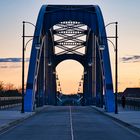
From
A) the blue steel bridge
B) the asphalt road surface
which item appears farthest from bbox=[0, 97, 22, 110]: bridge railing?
the asphalt road surface

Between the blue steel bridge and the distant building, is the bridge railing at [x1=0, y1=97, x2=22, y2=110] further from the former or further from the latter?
the distant building

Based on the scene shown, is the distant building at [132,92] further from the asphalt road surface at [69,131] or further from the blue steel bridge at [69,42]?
the asphalt road surface at [69,131]

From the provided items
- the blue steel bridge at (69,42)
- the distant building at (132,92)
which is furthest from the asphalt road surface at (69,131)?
the distant building at (132,92)

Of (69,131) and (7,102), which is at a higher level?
(7,102)

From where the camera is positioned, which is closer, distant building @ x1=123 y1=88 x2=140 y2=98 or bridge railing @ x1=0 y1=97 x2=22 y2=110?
bridge railing @ x1=0 y1=97 x2=22 y2=110

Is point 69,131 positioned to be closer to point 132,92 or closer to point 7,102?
point 7,102

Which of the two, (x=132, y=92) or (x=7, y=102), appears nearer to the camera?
(x=7, y=102)

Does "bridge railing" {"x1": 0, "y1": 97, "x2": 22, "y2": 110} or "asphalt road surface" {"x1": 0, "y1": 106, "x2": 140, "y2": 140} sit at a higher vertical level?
"bridge railing" {"x1": 0, "y1": 97, "x2": 22, "y2": 110}

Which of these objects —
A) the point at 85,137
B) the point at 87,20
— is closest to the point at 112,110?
the point at 87,20

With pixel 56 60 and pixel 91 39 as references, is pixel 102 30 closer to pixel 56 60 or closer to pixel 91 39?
pixel 91 39

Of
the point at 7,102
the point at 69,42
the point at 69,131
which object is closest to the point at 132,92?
the point at 69,42

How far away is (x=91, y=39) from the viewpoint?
313 ft

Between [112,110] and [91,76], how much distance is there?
46.9 m

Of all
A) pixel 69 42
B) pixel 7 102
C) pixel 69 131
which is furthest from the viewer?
pixel 69 42
